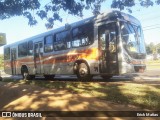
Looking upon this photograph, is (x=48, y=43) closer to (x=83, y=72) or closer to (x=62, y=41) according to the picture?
(x=62, y=41)

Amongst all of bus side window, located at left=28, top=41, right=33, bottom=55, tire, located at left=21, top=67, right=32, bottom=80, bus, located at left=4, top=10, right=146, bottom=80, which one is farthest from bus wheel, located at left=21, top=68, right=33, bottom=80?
bus, located at left=4, top=10, right=146, bottom=80

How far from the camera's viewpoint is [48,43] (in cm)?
1900

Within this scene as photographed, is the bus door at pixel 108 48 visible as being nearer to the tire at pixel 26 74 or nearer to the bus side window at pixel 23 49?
the bus side window at pixel 23 49

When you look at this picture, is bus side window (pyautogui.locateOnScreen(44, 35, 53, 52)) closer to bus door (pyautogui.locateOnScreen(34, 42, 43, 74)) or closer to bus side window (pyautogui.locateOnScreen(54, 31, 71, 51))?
bus side window (pyautogui.locateOnScreen(54, 31, 71, 51))

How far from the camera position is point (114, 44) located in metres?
14.0

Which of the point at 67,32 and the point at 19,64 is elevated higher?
the point at 67,32

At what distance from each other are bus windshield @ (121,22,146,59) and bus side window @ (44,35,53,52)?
613 centimetres

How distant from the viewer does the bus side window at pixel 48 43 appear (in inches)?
737

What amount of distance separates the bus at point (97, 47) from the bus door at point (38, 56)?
451 millimetres

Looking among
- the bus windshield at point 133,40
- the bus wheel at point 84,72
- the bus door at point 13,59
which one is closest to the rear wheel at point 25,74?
the bus door at point 13,59

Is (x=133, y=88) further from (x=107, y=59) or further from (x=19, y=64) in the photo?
(x=19, y=64)

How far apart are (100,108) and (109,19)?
7.14 meters

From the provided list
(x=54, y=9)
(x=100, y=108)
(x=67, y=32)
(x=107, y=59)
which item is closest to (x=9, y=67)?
(x=67, y=32)

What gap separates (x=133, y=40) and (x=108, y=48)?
147 centimetres
